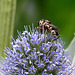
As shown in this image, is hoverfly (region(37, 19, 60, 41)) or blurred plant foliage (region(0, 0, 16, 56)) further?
blurred plant foliage (region(0, 0, 16, 56))

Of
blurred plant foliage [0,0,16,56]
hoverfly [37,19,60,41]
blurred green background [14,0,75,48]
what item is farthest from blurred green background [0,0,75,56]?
hoverfly [37,19,60,41]

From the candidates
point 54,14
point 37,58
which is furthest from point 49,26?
point 54,14

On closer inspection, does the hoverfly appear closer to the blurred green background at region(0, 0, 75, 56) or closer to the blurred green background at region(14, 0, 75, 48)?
the blurred green background at region(0, 0, 75, 56)

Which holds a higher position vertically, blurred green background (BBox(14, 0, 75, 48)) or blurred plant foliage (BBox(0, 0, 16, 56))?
blurred green background (BBox(14, 0, 75, 48))

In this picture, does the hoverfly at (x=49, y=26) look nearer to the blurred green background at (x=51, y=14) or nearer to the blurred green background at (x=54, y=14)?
the blurred green background at (x=51, y=14)

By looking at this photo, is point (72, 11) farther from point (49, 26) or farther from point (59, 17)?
point (49, 26)

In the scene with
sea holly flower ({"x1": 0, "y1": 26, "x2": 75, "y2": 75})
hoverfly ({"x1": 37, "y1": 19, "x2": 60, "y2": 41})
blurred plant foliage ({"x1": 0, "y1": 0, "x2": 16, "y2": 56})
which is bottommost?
sea holly flower ({"x1": 0, "y1": 26, "x2": 75, "y2": 75})

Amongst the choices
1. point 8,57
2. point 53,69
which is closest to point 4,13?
point 8,57
